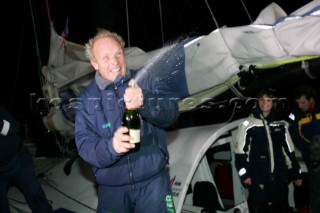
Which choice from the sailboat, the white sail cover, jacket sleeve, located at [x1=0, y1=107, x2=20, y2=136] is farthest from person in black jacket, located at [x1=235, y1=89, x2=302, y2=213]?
jacket sleeve, located at [x1=0, y1=107, x2=20, y2=136]

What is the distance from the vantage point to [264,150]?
4.69m

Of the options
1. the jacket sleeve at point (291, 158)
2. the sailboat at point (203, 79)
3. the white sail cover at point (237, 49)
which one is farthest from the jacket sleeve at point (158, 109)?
the jacket sleeve at point (291, 158)

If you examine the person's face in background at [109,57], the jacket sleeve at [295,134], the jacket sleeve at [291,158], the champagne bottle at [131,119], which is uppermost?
the person's face in background at [109,57]

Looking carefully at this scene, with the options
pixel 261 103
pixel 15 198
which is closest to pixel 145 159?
pixel 261 103

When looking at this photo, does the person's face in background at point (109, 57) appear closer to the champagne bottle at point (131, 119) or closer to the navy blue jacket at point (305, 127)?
the champagne bottle at point (131, 119)

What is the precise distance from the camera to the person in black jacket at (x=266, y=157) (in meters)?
4.61

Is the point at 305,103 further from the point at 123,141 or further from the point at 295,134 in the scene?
the point at 123,141

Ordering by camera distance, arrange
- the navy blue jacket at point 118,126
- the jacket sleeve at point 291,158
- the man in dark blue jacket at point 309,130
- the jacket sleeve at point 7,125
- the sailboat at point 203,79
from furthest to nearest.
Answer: the jacket sleeve at point 291,158, the man in dark blue jacket at point 309,130, the jacket sleeve at point 7,125, the sailboat at point 203,79, the navy blue jacket at point 118,126

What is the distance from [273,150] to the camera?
185 inches

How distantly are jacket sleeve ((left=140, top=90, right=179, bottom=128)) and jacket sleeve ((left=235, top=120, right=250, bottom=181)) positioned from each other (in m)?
2.57

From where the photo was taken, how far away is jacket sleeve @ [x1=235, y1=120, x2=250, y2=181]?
4.65 meters

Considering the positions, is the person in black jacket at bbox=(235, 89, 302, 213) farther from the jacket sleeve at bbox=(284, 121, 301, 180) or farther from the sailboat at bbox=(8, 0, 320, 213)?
the sailboat at bbox=(8, 0, 320, 213)

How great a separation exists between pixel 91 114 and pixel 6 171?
2893mm

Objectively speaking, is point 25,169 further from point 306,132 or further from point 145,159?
point 306,132
